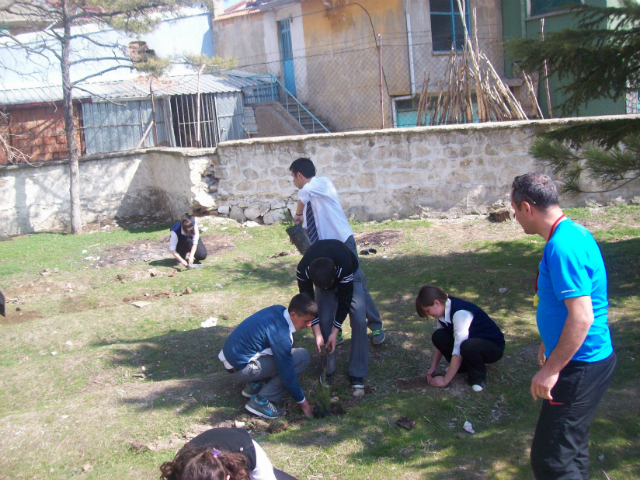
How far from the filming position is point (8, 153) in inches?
428

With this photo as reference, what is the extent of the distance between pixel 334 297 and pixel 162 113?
446 inches

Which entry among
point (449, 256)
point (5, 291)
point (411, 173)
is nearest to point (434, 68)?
point (411, 173)

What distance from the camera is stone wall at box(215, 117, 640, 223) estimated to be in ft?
28.3

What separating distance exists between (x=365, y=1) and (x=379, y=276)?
30.4 ft

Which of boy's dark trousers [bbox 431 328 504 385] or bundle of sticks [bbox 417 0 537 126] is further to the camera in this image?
bundle of sticks [bbox 417 0 537 126]

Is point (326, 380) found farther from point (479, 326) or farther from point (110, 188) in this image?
point (110, 188)

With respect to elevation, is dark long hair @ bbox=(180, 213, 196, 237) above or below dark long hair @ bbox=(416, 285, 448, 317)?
above

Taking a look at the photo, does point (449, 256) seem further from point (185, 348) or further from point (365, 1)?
point (365, 1)

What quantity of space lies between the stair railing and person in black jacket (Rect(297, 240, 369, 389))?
1124cm

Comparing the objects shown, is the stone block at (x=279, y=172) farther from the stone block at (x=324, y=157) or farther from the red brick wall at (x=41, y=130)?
the red brick wall at (x=41, y=130)

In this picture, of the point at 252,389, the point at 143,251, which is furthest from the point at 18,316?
the point at 252,389

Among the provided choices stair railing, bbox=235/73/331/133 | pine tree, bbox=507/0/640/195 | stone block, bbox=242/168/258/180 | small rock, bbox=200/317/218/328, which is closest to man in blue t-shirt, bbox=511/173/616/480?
pine tree, bbox=507/0/640/195

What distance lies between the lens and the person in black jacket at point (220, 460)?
1.87m

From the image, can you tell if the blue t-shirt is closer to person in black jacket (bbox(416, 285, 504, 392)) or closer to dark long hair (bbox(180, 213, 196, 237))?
person in black jacket (bbox(416, 285, 504, 392))
